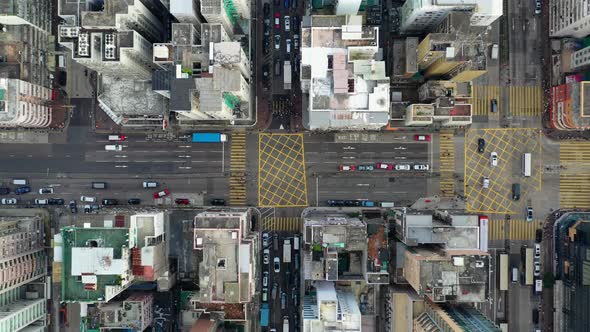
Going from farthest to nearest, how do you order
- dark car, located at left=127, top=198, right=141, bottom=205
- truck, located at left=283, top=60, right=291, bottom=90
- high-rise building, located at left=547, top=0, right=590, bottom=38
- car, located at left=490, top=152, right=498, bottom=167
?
dark car, located at left=127, top=198, right=141, bottom=205
car, located at left=490, top=152, right=498, bottom=167
truck, located at left=283, top=60, right=291, bottom=90
high-rise building, located at left=547, top=0, right=590, bottom=38

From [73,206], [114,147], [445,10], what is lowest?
[73,206]

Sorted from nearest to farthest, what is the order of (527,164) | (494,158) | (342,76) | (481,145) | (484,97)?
(342,76) < (527,164) < (494,158) < (481,145) < (484,97)

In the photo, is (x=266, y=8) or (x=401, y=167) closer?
(x=401, y=167)

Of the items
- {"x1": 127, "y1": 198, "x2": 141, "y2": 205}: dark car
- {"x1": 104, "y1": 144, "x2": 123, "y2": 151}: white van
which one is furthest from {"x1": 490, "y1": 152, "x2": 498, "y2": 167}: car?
{"x1": 104, "y1": 144, "x2": 123, "y2": 151}: white van

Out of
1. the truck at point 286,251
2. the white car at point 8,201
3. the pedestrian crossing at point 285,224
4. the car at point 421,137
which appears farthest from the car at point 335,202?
the white car at point 8,201

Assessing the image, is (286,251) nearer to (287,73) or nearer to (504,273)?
(287,73)

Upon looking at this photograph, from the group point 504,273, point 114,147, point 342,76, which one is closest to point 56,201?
point 114,147

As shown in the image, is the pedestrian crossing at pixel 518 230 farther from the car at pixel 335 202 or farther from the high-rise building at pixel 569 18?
the high-rise building at pixel 569 18

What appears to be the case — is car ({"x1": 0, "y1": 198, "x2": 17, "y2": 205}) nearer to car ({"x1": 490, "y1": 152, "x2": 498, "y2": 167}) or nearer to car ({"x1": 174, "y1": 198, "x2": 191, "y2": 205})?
car ({"x1": 174, "y1": 198, "x2": 191, "y2": 205})
